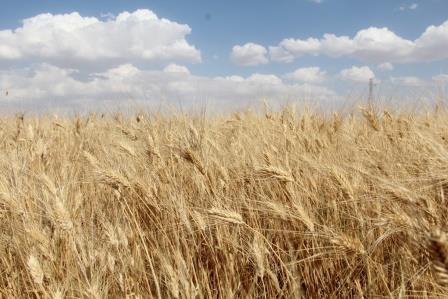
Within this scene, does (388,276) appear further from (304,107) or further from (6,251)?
(304,107)

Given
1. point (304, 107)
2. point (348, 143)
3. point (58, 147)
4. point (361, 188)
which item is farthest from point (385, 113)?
point (58, 147)

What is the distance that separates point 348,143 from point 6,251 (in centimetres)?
194

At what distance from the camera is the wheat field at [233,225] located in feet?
4.45

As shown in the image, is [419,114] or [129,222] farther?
[419,114]

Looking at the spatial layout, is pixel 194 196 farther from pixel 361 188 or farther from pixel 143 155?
pixel 361 188

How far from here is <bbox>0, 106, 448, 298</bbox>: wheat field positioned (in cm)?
136

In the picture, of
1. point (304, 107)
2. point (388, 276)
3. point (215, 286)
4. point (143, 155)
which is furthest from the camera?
point (304, 107)

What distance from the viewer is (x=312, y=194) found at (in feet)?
5.82

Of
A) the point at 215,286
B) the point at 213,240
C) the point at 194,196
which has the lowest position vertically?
the point at 215,286

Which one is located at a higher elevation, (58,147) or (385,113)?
(385,113)

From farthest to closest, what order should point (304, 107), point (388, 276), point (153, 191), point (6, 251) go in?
point (304, 107) < point (153, 191) < point (6, 251) < point (388, 276)

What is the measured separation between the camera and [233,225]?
1720mm

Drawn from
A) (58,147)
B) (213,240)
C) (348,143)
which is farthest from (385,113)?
(58,147)

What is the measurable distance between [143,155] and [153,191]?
19.4 inches
